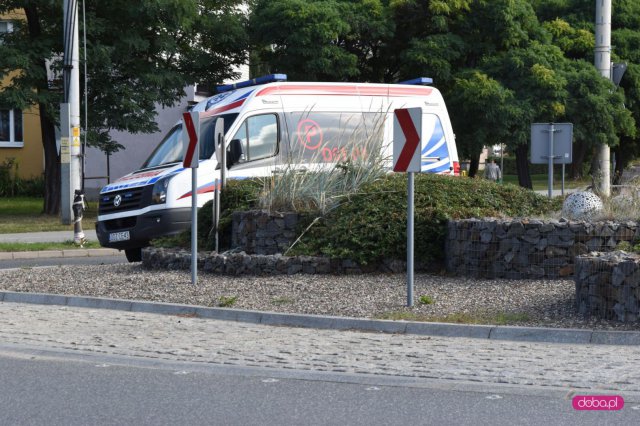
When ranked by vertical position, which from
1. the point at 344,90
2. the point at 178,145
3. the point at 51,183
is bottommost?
the point at 51,183

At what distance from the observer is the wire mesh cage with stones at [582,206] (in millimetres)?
13398

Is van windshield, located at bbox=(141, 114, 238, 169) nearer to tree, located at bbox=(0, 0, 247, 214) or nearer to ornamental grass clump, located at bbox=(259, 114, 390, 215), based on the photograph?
ornamental grass clump, located at bbox=(259, 114, 390, 215)

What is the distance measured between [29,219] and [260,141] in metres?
14.1

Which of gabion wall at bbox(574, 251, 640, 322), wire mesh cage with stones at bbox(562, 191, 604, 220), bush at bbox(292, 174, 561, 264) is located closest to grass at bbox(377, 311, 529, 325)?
gabion wall at bbox(574, 251, 640, 322)

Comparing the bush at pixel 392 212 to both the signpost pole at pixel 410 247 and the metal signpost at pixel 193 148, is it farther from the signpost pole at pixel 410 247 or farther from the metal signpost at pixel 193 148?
the signpost pole at pixel 410 247

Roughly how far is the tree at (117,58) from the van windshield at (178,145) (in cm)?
1123

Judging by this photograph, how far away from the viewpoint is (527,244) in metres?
12.4

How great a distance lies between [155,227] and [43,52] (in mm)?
14207

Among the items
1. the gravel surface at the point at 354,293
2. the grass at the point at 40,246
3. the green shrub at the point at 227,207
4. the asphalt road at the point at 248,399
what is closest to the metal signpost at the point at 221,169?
the green shrub at the point at 227,207

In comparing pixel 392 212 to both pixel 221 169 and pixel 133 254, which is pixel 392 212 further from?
pixel 133 254

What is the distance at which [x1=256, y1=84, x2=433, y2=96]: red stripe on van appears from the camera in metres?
17.4

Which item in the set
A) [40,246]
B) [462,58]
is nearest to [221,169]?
[40,246]

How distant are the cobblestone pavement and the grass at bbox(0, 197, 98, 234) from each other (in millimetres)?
15373

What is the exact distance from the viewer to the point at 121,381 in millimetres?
7789
